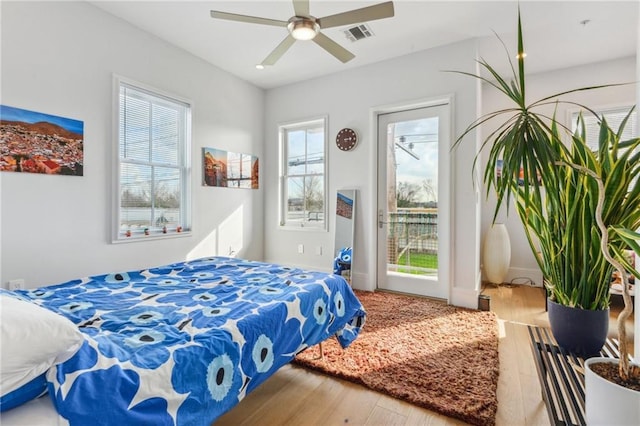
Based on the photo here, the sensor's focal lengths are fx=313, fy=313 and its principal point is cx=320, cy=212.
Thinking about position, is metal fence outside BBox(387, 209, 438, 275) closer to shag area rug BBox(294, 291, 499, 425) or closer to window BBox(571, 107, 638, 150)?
shag area rug BBox(294, 291, 499, 425)

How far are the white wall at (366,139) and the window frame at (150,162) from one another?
138 cm

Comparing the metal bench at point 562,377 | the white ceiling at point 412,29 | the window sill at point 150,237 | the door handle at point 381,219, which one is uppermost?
the white ceiling at point 412,29

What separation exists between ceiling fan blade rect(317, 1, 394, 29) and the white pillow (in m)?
2.24

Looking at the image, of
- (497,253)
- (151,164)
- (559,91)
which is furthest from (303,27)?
(559,91)

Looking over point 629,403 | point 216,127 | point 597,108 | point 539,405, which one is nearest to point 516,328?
point 539,405

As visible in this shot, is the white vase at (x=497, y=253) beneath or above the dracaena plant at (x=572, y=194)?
beneath

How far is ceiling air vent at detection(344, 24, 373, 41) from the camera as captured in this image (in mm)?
3152

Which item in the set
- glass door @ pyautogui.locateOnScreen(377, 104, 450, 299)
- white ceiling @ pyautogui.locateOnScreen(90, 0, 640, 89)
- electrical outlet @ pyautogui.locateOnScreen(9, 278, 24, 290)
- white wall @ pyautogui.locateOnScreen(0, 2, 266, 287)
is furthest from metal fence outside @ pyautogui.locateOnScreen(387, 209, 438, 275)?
electrical outlet @ pyautogui.locateOnScreen(9, 278, 24, 290)

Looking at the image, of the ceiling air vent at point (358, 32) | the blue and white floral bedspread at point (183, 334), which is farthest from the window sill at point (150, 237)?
the ceiling air vent at point (358, 32)

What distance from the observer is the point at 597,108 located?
3939mm

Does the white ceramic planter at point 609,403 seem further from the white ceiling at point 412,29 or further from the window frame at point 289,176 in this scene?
the window frame at point 289,176

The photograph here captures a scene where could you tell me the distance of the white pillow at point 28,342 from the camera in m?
0.78

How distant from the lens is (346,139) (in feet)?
13.8

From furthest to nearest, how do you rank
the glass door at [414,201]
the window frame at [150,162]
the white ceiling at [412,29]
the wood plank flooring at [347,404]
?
the glass door at [414,201], the window frame at [150,162], the white ceiling at [412,29], the wood plank flooring at [347,404]
